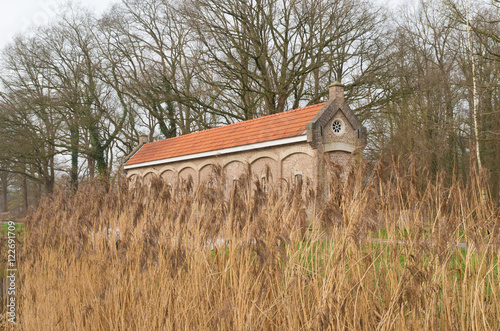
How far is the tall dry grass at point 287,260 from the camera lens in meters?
2.17

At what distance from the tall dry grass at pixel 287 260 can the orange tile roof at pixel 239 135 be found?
36.3 feet

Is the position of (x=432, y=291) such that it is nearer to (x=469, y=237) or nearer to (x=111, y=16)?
(x=469, y=237)

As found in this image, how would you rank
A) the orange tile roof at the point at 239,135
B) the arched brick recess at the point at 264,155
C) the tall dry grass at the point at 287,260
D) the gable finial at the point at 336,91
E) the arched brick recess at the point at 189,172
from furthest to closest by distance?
the arched brick recess at the point at 189,172 < the gable finial at the point at 336,91 < the arched brick recess at the point at 264,155 < the orange tile roof at the point at 239,135 < the tall dry grass at the point at 287,260

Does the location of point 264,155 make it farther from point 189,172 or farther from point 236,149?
point 189,172

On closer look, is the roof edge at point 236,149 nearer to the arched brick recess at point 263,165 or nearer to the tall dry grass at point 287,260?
the arched brick recess at point 263,165

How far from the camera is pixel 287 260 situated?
2561mm

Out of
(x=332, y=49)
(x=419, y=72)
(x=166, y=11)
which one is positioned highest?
(x=166, y=11)

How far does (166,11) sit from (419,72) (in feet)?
40.8

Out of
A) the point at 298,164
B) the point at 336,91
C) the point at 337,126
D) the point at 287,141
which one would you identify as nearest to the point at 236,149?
the point at 287,141

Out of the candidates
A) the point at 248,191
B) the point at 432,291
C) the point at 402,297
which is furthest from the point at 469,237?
the point at 248,191

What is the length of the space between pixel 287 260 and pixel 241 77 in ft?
56.0

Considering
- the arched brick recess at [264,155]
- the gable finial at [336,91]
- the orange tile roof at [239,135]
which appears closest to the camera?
the orange tile roof at [239,135]

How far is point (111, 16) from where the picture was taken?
22.3 meters

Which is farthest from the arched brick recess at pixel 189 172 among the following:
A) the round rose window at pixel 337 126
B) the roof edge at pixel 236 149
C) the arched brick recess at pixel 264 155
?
the round rose window at pixel 337 126
